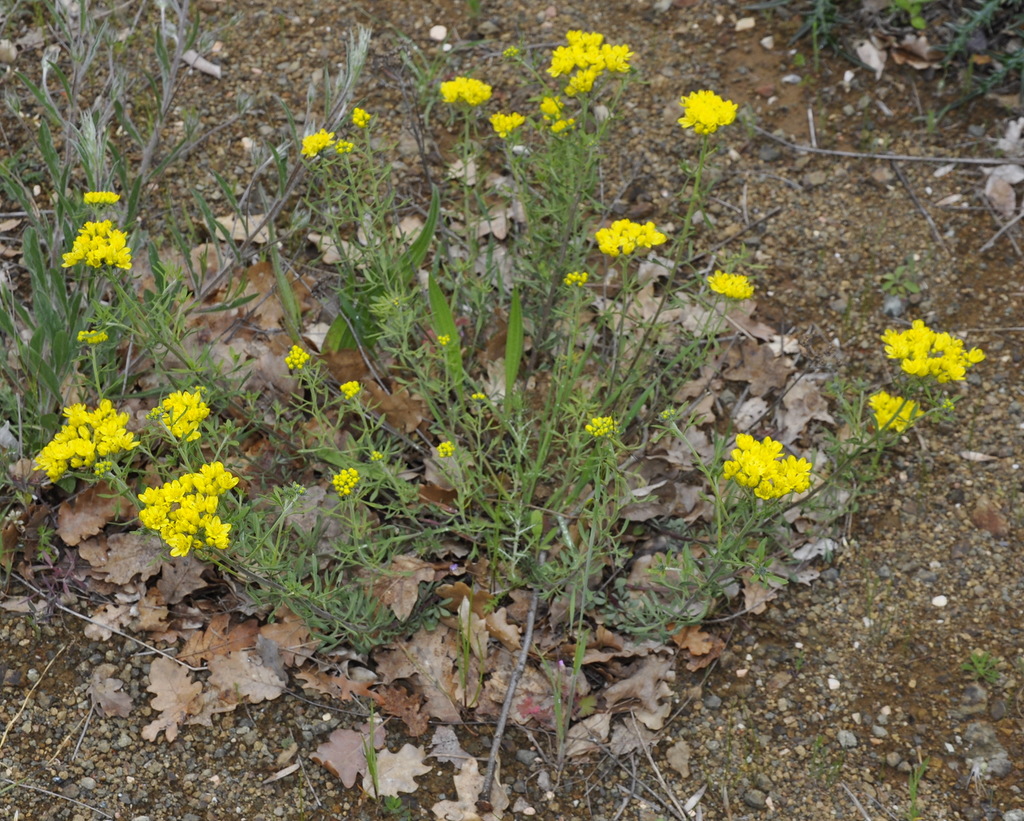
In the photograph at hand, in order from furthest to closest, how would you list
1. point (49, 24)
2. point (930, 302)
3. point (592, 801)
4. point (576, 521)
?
point (49, 24) → point (930, 302) → point (576, 521) → point (592, 801)

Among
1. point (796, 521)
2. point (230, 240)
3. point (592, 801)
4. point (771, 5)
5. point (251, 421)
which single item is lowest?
point (592, 801)

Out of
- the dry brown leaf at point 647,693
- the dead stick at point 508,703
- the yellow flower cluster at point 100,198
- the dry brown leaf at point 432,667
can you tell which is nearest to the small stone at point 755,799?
the dry brown leaf at point 647,693

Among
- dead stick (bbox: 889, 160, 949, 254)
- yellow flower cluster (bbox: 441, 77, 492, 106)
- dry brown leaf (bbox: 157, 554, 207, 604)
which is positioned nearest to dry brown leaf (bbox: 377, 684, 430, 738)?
dry brown leaf (bbox: 157, 554, 207, 604)

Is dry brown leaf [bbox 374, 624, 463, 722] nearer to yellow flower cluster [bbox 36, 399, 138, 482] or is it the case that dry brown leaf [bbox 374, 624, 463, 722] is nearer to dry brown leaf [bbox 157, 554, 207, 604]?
dry brown leaf [bbox 157, 554, 207, 604]

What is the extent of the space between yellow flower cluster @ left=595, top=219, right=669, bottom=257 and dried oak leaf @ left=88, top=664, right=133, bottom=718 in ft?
6.22

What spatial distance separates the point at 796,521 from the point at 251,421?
1.83 m

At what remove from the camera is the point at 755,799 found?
2.73 m

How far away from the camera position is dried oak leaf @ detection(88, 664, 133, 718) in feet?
9.24

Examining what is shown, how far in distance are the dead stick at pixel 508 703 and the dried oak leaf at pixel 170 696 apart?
86 cm

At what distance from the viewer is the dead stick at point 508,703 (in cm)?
268

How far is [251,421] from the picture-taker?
3115mm

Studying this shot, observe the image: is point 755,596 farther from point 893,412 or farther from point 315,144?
point 315,144

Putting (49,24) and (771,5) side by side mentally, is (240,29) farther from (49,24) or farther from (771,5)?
Result: (771,5)

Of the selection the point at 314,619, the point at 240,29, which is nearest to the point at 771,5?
the point at 240,29
